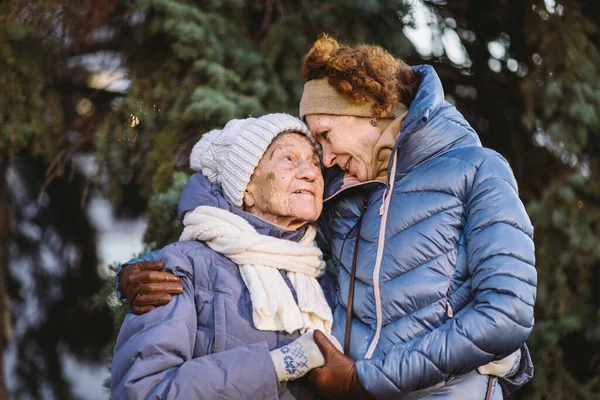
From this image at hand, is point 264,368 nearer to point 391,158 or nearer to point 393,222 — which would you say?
point 393,222

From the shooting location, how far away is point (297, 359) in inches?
90.2

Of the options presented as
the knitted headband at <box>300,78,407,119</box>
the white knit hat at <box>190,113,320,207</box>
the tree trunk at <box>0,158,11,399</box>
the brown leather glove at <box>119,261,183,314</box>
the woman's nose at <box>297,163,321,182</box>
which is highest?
the knitted headband at <box>300,78,407,119</box>

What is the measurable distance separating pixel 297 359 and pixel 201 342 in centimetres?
32

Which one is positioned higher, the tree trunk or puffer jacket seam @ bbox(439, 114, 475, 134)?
puffer jacket seam @ bbox(439, 114, 475, 134)

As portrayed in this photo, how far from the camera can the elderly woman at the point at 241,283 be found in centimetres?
223

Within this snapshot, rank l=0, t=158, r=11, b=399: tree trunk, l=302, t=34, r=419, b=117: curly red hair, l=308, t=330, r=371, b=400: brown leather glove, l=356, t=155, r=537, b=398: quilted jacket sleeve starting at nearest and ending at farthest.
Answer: l=356, t=155, r=537, b=398: quilted jacket sleeve < l=308, t=330, r=371, b=400: brown leather glove < l=302, t=34, r=419, b=117: curly red hair < l=0, t=158, r=11, b=399: tree trunk

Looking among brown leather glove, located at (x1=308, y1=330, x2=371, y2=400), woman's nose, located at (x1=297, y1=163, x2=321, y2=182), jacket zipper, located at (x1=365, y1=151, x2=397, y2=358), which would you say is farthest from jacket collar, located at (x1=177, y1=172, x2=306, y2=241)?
brown leather glove, located at (x1=308, y1=330, x2=371, y2=400)

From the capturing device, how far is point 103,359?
4.70 m

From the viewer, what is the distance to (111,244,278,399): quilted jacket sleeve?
219 cm

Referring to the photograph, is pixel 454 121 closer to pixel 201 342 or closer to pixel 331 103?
pixel 331 103

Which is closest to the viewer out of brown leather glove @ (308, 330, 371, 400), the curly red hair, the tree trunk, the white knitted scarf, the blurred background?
brown leather glove @ (308, 330, 371, 400)

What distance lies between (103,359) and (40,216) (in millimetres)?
997

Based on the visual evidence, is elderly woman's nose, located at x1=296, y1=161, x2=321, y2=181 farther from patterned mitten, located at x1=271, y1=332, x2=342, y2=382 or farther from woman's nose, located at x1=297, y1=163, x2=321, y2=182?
patterned mitten, located at x1=271, y1=332, x2=342, y2=382

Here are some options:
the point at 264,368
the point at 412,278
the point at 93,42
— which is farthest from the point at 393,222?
the point at 93,42
